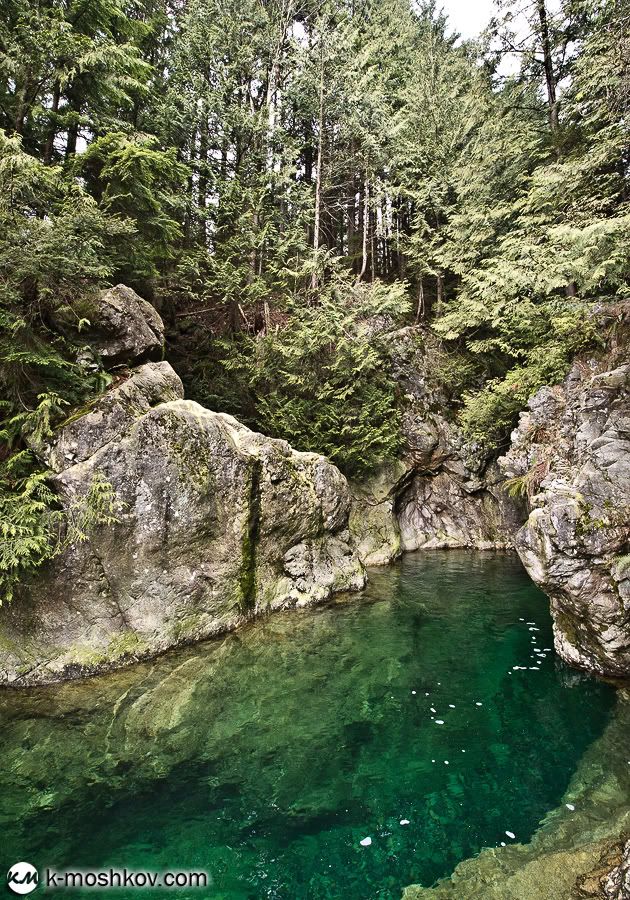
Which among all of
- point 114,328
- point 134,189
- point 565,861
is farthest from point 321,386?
point 565,861

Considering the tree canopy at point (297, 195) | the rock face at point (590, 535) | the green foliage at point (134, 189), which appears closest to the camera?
the rock face at point (590, 535)

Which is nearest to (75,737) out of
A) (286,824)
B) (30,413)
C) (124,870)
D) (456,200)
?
(124,870)

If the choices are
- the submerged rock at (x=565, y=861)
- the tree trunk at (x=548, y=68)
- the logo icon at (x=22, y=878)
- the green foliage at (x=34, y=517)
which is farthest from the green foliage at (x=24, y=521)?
the tree trunk at (x=548, y=68)

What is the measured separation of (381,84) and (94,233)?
20.3m

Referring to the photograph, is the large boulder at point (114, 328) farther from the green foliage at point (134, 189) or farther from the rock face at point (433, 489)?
the rock face at point (433, 489)

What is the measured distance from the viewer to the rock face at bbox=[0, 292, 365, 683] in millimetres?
7730

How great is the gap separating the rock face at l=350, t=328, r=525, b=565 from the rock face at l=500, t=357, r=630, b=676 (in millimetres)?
8006

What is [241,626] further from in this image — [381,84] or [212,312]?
[381,84]

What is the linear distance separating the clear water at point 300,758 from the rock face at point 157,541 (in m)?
0.67

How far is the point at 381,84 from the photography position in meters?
21.2

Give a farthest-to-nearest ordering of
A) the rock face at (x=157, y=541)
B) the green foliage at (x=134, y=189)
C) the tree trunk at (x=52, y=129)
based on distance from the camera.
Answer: the tree trunk at (x=52, y=129), the green foliage at (x=134, y=189), the rock face at (x=157, y=541)

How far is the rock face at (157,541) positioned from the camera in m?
7.73

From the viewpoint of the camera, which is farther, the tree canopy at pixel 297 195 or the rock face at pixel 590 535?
the tree canopy at pixel 297 195

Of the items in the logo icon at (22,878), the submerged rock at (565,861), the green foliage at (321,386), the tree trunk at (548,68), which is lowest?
the logo icon at (22,878)
